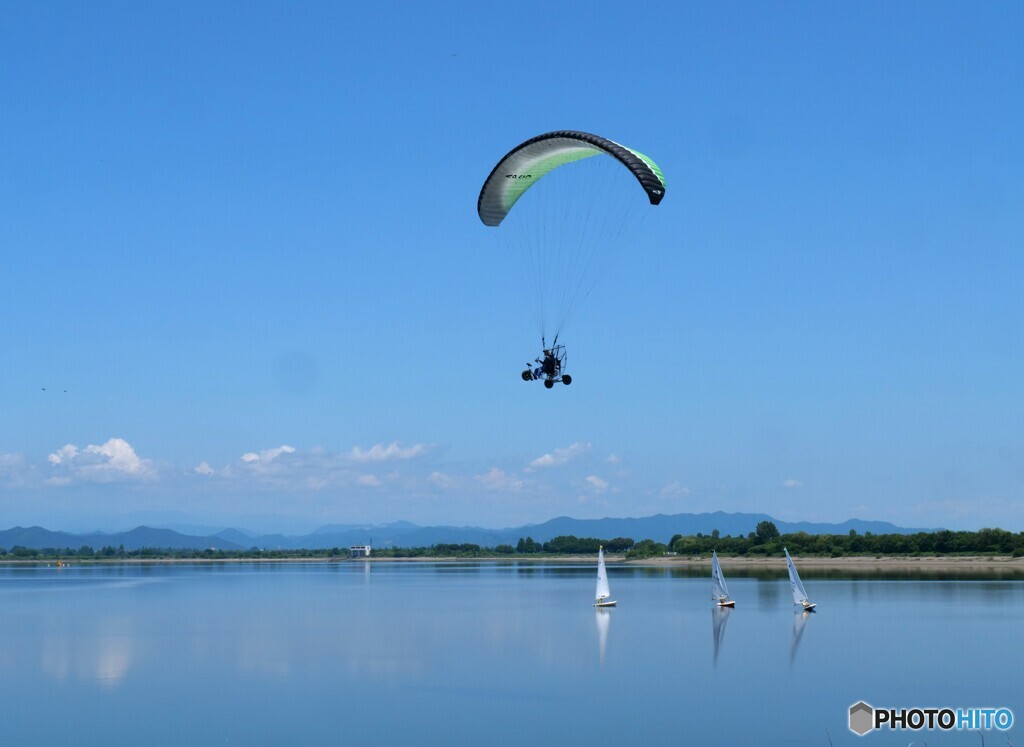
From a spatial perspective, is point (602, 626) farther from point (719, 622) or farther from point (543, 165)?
point (543, 165)

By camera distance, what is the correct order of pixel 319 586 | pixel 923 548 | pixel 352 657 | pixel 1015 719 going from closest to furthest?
1. pixel 1015 719
2. pixel 352 657
3. pixel 319 586
4. pixel 923 548

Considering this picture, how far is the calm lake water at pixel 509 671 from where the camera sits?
37719 mm

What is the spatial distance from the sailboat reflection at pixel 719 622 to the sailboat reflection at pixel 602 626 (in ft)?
19.5

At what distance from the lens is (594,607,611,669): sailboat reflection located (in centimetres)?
5891

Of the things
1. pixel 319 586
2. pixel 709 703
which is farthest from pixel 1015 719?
pixel 319 586

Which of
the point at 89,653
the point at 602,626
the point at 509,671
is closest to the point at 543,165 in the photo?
the point at 509,671

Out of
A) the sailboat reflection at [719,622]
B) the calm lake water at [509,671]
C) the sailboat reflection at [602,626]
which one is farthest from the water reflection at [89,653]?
the sailboat reflection at [719,622]

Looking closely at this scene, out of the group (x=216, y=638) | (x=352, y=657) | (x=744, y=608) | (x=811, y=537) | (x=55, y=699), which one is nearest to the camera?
(x=55, y=699)

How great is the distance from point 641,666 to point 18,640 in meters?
38.9

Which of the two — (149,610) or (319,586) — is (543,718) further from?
(319,586)

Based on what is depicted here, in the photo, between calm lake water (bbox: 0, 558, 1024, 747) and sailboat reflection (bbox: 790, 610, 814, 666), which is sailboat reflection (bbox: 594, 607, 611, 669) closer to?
calm lake water (bbox: 0, 558, 1024, 747)

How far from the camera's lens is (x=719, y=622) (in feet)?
229

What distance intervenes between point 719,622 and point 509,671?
23.8 m

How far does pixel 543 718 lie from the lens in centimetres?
3928
